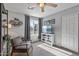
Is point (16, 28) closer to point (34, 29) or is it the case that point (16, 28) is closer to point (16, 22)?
point (16, 22)

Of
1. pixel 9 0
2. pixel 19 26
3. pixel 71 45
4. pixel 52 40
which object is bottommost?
pixel 71 45

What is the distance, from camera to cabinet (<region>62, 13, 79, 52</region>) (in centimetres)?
256

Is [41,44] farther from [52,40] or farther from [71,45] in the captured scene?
[71,45]

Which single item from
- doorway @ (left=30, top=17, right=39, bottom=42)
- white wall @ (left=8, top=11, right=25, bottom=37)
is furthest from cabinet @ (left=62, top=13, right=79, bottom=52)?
white wall @ (left=8, top=11, right=25, bottom=37)

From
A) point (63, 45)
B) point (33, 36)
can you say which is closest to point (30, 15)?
point (33, 36)

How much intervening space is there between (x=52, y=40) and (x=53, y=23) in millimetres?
475

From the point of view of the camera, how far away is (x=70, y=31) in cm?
263

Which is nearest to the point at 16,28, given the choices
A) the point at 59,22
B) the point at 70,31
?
the point at 59,22

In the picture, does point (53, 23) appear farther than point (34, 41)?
Yes

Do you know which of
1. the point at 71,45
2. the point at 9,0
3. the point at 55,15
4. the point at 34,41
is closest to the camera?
the point at 9,0

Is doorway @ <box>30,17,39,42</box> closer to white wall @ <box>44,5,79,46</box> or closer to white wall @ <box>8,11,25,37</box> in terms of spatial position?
white wall @ <box>8,11,25,37</box>

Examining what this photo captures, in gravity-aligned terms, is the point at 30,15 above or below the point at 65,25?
above

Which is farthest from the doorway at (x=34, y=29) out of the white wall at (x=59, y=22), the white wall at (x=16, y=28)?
the white wall at (x=59, y=22)

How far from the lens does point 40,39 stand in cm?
225
